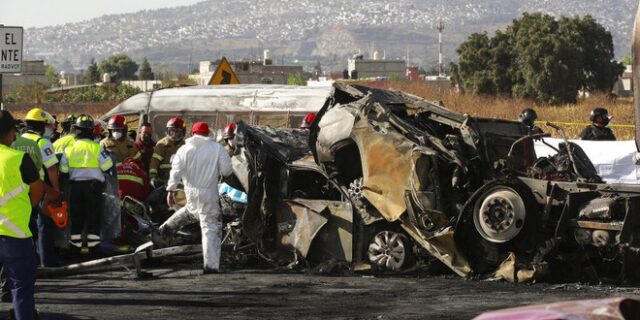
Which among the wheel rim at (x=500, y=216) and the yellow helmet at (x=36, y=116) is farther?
the yellow helmet at (x=36, y=116)

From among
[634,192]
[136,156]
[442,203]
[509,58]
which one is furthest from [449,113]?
[509,58]

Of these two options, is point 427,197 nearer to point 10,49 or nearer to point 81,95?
point 10,49

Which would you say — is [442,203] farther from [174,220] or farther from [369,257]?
[174,220]

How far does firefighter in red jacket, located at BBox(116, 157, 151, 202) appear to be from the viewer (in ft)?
56.6

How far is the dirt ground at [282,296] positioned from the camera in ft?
38.7

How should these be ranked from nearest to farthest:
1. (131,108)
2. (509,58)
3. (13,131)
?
(13,131) < (131,108) < (509,58)

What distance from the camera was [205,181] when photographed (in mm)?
14734

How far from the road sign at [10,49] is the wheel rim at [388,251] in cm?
803

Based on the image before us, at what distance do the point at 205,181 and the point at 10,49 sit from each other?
6873mm

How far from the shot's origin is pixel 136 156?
60.7ft

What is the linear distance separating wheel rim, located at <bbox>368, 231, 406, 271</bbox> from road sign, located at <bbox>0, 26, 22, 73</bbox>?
803 centimetres

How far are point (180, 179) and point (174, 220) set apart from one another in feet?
2.12

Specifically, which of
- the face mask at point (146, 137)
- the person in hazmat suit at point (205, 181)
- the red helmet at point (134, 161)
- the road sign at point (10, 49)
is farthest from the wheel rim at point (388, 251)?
the road sign at point (10, 49)

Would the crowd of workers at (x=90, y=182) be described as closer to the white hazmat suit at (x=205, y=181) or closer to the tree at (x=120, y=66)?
the white hazmat suit at (x=205, y=181)
